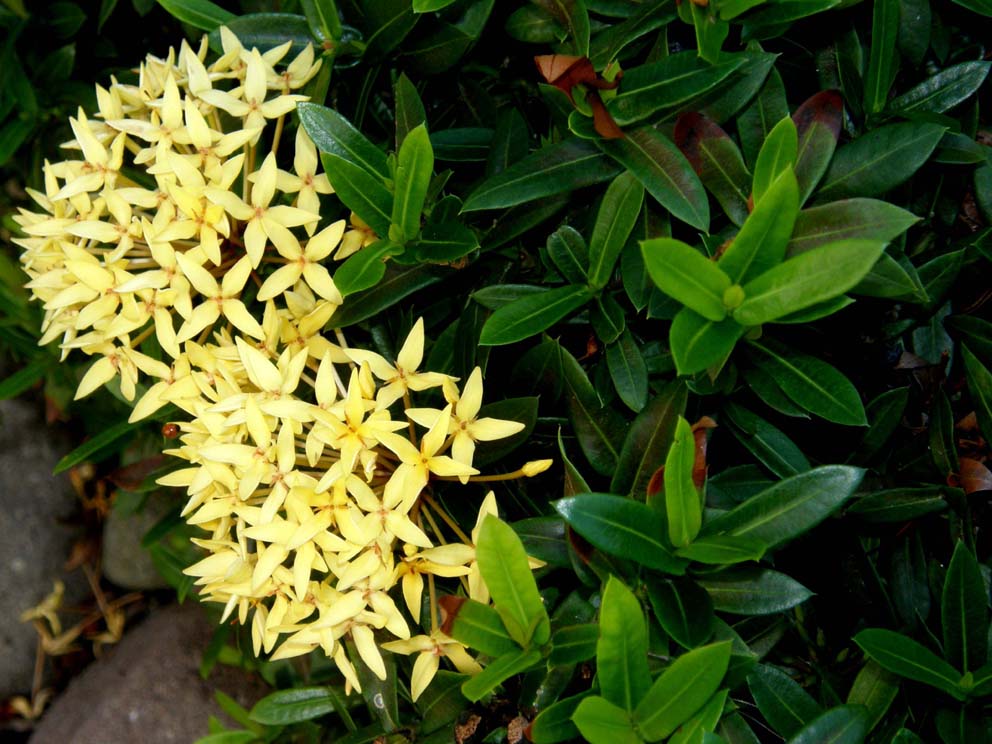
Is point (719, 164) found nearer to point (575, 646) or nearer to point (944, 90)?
point (944, 90)

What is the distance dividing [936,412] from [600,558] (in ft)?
1.80

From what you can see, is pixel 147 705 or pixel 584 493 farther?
pixel 147 705

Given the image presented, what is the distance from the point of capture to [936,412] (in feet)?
4.45

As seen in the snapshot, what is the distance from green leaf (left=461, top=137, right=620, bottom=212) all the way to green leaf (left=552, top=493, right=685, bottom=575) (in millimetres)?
430

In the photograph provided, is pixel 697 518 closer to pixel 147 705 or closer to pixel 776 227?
pixel 776 227

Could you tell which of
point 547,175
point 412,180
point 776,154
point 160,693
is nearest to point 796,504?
point 776,154

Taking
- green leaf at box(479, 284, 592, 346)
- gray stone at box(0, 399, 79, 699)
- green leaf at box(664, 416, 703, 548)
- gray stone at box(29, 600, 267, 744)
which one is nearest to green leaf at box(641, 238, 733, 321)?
green leaf at box(664, 416, 703, 548)

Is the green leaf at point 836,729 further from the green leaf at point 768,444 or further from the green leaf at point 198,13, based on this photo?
the green leaf at point 198,13

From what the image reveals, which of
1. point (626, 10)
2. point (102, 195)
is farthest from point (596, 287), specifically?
point (102, 195)

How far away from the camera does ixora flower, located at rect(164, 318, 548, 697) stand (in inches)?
49.1

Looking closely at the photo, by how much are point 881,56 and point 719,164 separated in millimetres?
289

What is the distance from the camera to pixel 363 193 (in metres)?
1.30

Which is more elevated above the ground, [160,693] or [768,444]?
[768,444]

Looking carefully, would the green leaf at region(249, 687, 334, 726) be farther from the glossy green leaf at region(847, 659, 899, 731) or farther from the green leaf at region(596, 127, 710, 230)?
the green leaf at region(596, 127, 710, 230)
